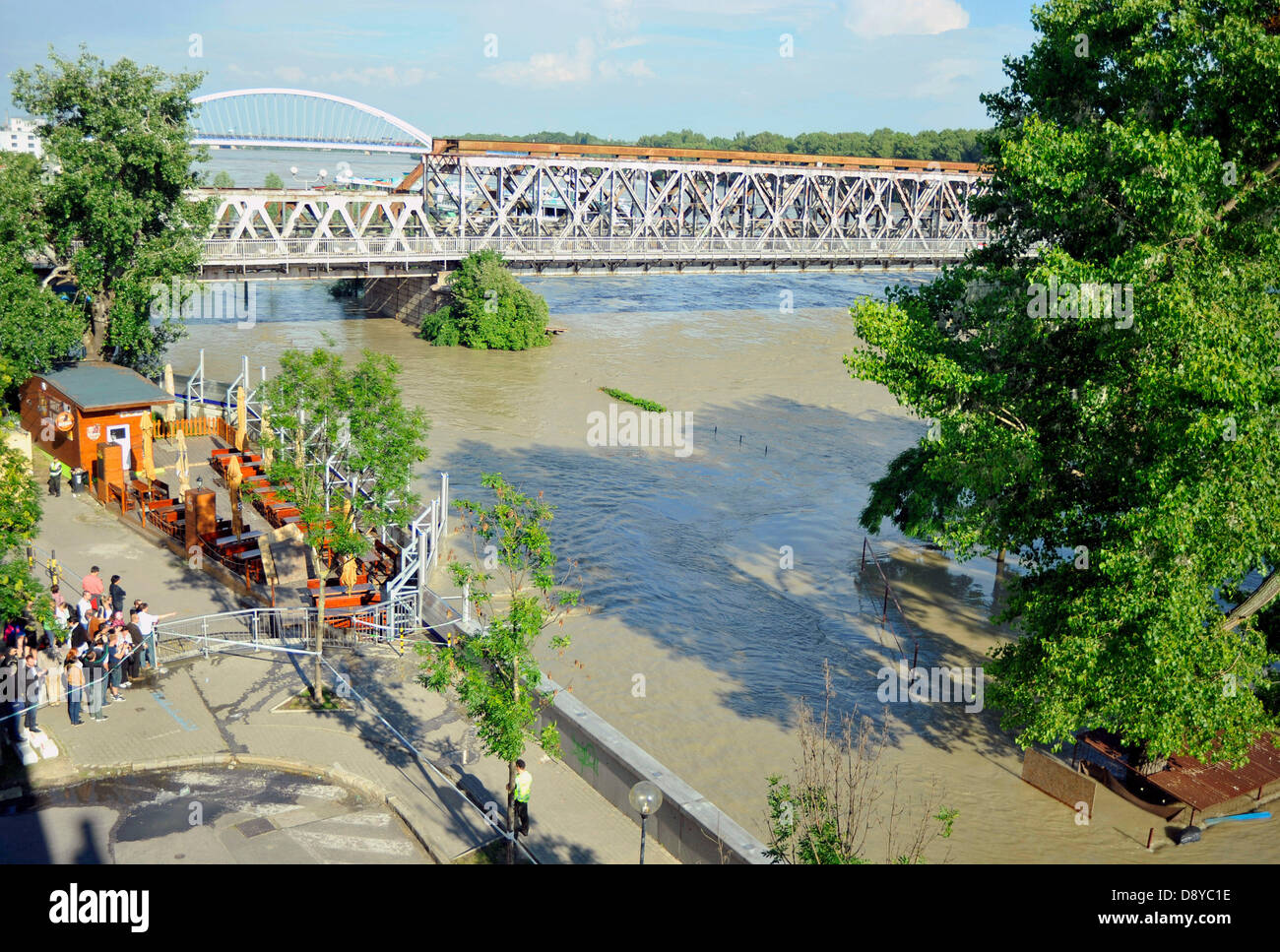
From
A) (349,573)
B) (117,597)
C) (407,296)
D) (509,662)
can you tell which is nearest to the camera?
(509,662)

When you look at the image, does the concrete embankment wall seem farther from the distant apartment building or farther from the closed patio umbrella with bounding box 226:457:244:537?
the distant apartment building

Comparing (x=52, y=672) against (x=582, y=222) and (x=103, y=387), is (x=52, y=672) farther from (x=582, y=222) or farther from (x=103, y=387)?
(x=582, y=222)

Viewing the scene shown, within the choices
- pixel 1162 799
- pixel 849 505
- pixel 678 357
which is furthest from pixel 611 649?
pixel 678 357

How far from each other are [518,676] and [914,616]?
13.0 meters

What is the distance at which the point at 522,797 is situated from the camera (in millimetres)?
12984

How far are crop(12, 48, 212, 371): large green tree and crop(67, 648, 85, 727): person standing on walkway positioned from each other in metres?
17.8

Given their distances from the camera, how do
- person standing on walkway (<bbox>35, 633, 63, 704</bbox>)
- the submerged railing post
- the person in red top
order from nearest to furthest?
1. person standing on walkway (<bbox>35, 633, 63, 704</bbox>)
2. the person in red top
3. the submerged railing post

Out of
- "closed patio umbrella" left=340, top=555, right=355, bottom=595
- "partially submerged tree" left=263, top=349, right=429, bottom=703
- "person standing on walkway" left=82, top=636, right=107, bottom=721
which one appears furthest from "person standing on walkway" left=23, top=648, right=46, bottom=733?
"closed patio umbrella" left=340, top=555, right=355, bottom=595

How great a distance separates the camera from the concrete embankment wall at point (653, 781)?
41.5 ft

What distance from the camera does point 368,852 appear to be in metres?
12.7

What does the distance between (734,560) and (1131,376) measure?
1376 cm

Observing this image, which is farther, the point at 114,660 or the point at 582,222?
the point at 582,222

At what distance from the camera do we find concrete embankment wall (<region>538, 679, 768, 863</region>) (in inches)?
499

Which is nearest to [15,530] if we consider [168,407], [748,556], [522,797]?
[522,797]
